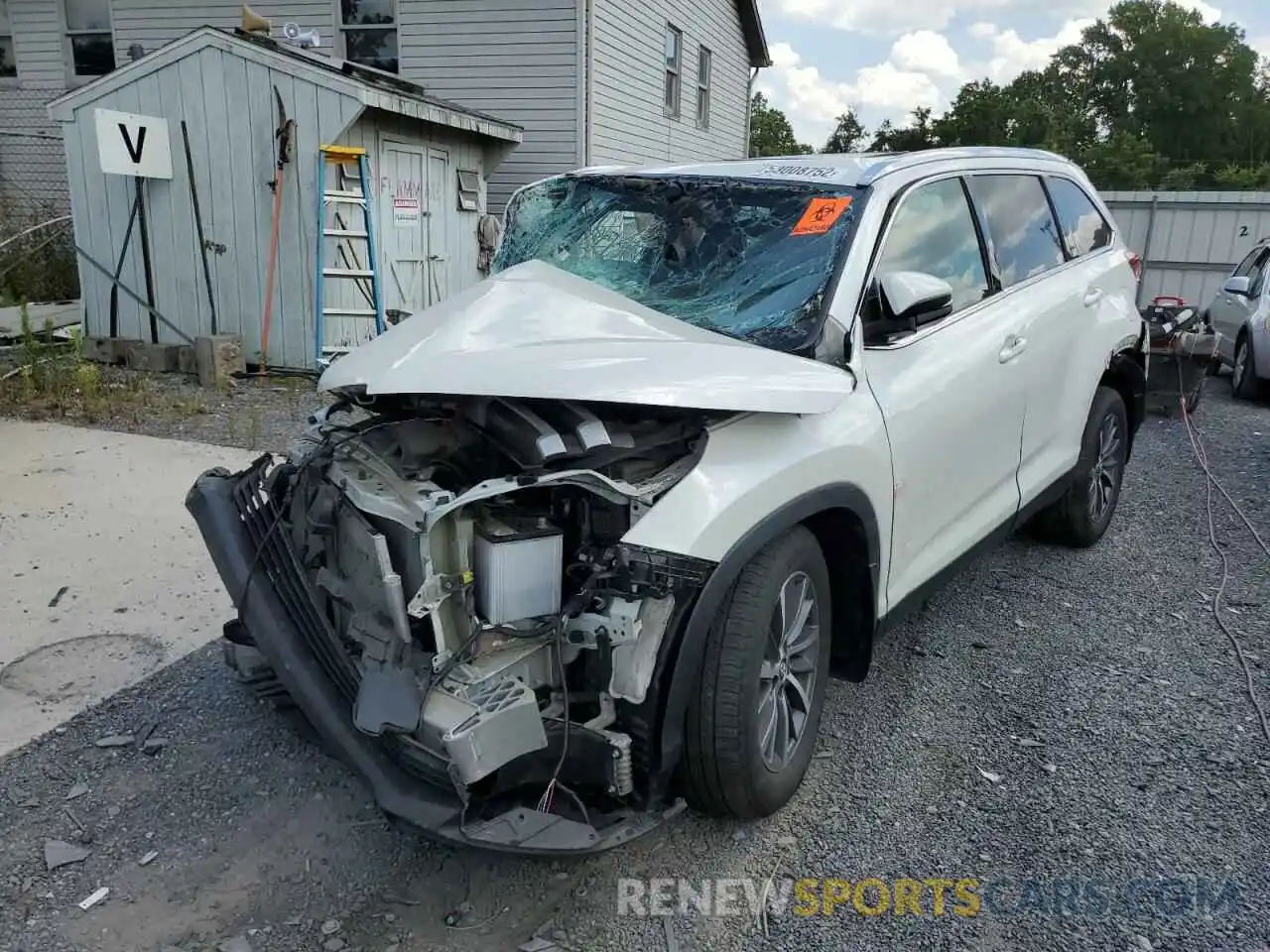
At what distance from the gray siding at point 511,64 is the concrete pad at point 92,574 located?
8076mm

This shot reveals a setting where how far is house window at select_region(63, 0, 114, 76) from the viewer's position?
1469 cm

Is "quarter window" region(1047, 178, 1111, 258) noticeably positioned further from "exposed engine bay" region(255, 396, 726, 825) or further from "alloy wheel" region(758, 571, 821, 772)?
"exposed engine bay" region(255, 396, 726, 825)

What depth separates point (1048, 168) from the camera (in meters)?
4.68

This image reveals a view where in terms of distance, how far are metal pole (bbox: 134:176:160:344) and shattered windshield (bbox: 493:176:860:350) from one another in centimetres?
737

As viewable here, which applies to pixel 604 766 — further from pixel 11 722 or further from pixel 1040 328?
pixel 1040 328

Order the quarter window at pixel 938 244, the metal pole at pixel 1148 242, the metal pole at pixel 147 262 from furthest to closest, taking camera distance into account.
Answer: the metal pole at pixel 1148 242 → the metal pole at pixel 147 262 → the quarter window at pixel 938 244

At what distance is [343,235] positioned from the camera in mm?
9477

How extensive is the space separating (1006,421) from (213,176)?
849 cm

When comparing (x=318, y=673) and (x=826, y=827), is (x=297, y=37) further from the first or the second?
(x=826, y=827)

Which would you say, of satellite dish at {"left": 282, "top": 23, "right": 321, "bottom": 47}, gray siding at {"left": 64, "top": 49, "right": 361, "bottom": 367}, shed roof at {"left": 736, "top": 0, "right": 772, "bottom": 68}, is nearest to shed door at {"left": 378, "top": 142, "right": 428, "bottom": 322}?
gray siding at {"left": 64, "top": 49, "right": 361, "bottom": 367}

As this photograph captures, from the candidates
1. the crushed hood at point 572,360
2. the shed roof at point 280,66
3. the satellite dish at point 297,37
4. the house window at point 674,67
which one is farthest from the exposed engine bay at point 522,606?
the house window at point 674,67

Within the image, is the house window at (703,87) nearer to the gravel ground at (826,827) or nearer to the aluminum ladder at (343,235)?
the aluminum ladder at (343,235)

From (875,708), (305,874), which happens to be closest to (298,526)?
(305,874)

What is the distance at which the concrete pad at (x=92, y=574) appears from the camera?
12.4 feet
